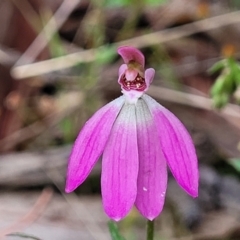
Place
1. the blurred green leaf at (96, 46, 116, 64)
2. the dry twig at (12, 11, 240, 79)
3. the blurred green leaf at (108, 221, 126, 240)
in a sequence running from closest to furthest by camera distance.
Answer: the blurred green leaf at (108, 221, 126, 240) < the blurred green leaf at (96, 46, 116, 64) < the dry twig at (12, 11, 240, 79)

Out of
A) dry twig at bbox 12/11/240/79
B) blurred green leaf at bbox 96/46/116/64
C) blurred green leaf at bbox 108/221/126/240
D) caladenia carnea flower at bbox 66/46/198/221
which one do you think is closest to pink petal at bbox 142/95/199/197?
caladenia carnea flower at bbox 66/46/198/221

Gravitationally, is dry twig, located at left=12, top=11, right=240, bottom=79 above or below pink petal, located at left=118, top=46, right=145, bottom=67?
above

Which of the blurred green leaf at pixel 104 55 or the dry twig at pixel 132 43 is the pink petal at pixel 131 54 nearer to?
the blurred green leaf at pixel 104 55

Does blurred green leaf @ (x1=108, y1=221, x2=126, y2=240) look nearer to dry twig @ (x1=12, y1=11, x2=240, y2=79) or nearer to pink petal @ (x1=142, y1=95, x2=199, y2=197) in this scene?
pink petal @ (x1=142, y1=95, x2=199, y2=197)

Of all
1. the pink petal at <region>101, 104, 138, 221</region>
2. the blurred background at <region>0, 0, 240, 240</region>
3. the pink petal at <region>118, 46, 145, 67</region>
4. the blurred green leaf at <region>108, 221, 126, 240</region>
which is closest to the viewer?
the pink petal at <region>101, 104, 138, 221</region>

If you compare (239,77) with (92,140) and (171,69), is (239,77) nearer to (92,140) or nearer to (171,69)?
(92,140)

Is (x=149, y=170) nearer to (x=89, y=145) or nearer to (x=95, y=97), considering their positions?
(x=89, y=145)
